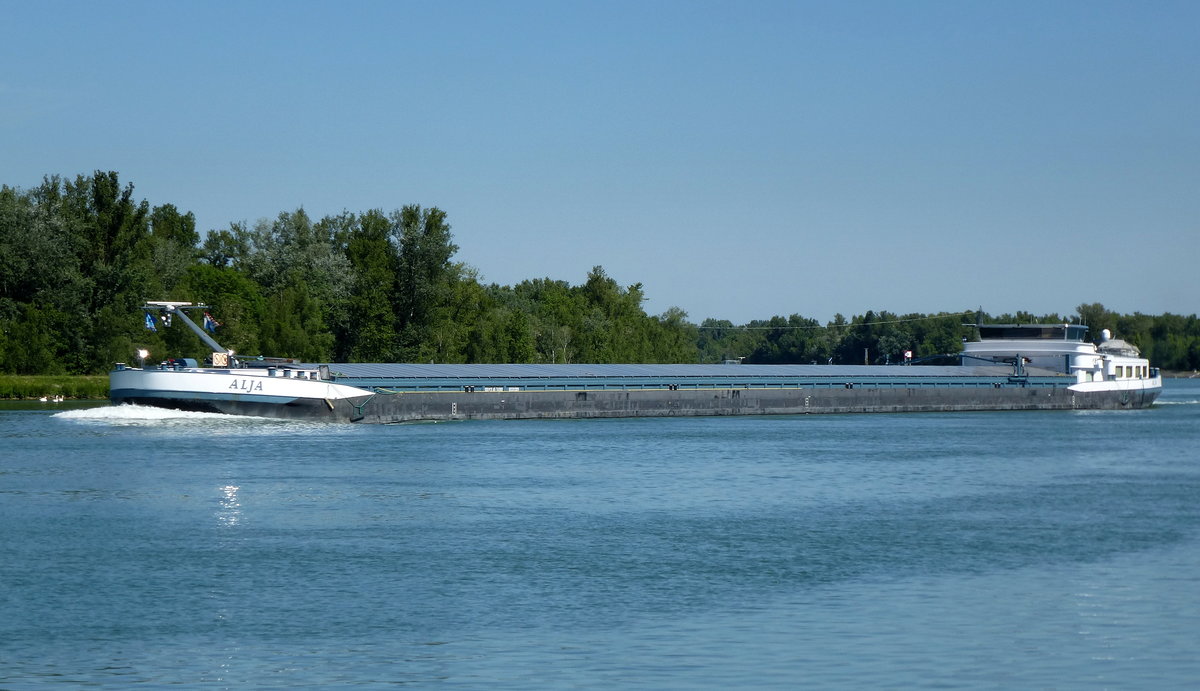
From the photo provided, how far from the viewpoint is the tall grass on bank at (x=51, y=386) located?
74.6m

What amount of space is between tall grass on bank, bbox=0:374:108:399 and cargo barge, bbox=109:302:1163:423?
8653 millimetres

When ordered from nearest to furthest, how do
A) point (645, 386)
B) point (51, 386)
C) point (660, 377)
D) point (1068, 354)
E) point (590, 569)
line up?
point (590, 569) → point (645, 386) → point (660, 377) → point (51, 386) → point (1068, 354)

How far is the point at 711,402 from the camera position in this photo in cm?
6575

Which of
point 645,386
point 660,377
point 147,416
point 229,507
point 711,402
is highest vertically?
point 660,377

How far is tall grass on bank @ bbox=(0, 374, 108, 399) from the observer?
74.6m

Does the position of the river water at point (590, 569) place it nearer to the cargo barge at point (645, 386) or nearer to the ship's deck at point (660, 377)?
the cargo barge at point (645, 386)

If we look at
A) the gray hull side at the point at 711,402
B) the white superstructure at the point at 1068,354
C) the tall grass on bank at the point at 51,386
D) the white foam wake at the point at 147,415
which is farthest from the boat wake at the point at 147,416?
the white superstructure at the point at 1068,354

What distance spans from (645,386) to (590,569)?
4654 centimetres

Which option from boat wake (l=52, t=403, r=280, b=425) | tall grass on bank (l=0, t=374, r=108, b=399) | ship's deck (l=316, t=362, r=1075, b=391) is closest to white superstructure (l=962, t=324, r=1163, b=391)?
ship's deck (l=316, t=362, r=1075, b=391)

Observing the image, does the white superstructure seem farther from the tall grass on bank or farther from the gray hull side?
the tall grass on bank

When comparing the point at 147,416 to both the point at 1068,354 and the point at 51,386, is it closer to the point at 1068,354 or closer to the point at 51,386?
the point at 51,386

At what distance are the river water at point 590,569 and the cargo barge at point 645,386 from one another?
35.4 ft

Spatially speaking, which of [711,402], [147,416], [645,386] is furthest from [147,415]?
[711,402]

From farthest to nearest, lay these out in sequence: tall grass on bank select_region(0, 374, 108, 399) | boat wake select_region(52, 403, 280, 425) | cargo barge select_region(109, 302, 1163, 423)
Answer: tall grass on bank select_region(0, 374, 108, 399)
cargo barge select_region(109, 302, 1163, 423)
boat wake select_region(52, 403, 280, 425)
